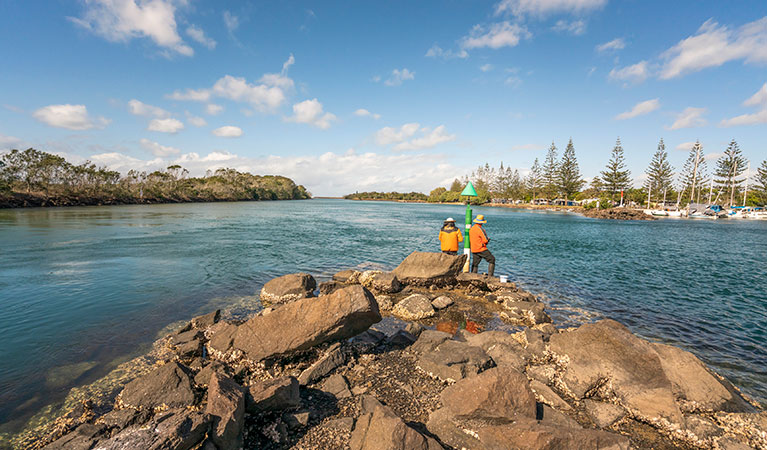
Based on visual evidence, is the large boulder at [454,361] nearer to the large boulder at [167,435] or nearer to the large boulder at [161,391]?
the large boulder at [167,435]

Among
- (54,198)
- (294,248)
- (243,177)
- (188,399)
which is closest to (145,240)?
(294,248)

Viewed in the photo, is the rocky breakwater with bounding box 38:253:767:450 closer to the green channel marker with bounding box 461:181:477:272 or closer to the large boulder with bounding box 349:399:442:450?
the large boulder with bounding box 349:399:442:450

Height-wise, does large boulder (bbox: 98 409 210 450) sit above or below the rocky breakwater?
above

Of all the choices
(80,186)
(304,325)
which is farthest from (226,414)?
(80,186)

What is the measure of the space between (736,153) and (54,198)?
531 ft

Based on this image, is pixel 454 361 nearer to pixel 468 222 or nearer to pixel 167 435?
pixel 167 435

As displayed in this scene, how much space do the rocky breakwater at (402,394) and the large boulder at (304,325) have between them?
26mm

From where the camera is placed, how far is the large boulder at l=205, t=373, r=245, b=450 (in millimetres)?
3822

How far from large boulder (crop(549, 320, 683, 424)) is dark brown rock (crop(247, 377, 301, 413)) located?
4804mm

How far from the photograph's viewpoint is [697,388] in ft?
16.7

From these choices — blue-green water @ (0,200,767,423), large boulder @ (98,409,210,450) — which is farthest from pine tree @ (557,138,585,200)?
large boulder @ (98,409,210,450)

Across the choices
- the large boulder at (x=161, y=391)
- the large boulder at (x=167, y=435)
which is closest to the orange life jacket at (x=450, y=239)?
the large boulder at (x=161, y=391)

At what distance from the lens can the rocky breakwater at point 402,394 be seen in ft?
12.9

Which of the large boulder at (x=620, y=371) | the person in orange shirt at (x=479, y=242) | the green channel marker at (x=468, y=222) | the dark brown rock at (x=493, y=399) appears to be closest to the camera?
the dark brown rock at (x=493, y=399)
